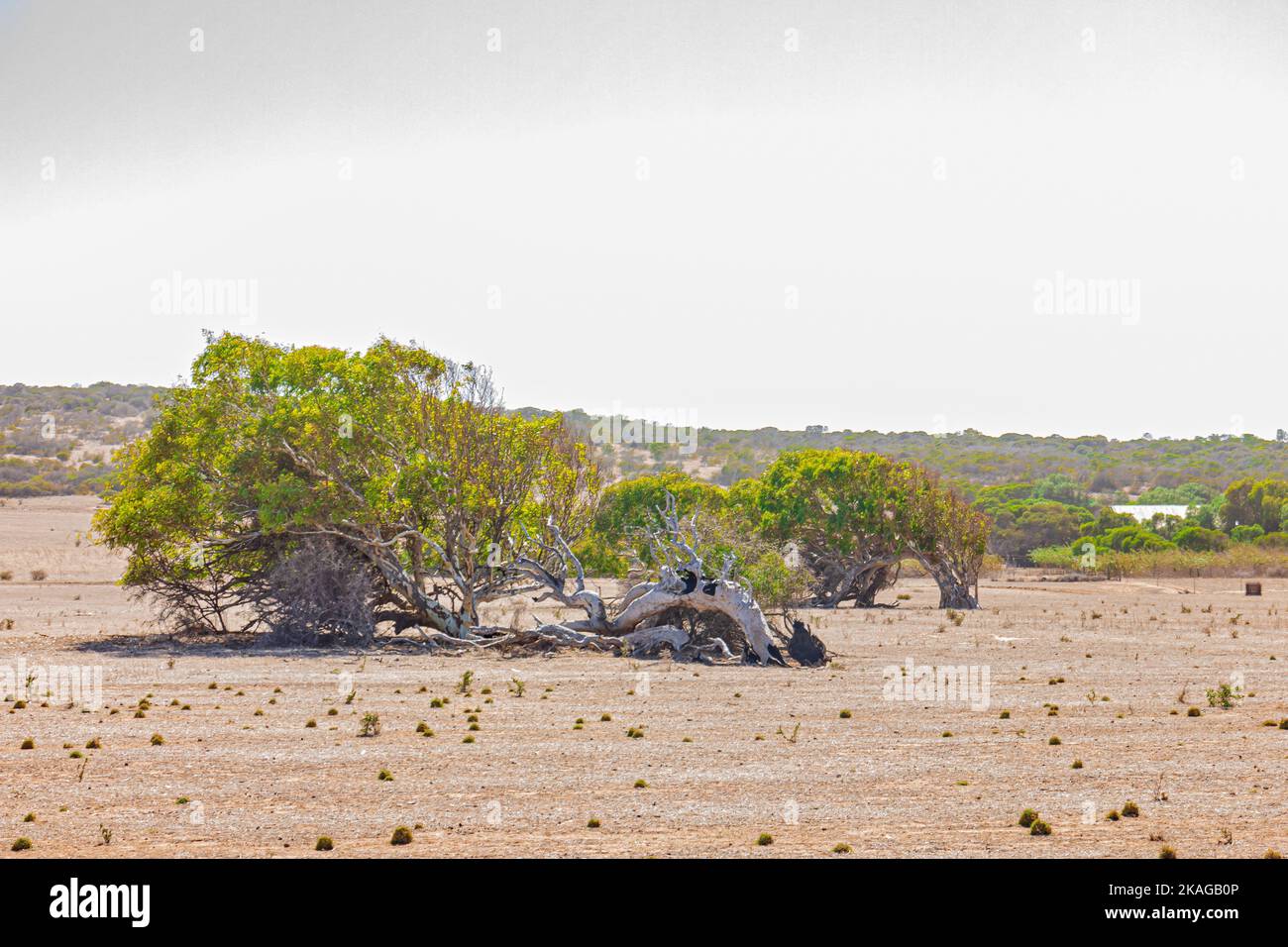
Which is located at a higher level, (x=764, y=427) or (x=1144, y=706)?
(x=764, y=427)

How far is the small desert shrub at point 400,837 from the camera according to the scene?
1133 cm

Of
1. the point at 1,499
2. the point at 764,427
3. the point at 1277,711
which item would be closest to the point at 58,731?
the point at 1277,711

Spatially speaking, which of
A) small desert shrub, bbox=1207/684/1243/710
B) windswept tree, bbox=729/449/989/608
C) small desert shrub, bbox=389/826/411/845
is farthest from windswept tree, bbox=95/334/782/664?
windswept tree, bbox=729/449/989/608

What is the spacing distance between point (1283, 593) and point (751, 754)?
46077 millimetres

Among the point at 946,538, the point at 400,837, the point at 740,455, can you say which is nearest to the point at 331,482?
the point at 400,837

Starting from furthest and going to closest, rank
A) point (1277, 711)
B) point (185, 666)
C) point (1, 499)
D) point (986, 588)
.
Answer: point (1, 499) → point (986, 588) → point (185, 666) → point (1277, 711)

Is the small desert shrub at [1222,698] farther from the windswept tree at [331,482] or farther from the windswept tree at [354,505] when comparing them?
the windswept tree at [331,482]

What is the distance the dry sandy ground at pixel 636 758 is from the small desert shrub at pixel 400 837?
22 cm

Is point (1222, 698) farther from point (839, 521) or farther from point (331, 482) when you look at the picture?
point (839, 521)

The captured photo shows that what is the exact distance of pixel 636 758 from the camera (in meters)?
16.4

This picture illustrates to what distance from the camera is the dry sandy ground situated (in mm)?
Answer: 11828
